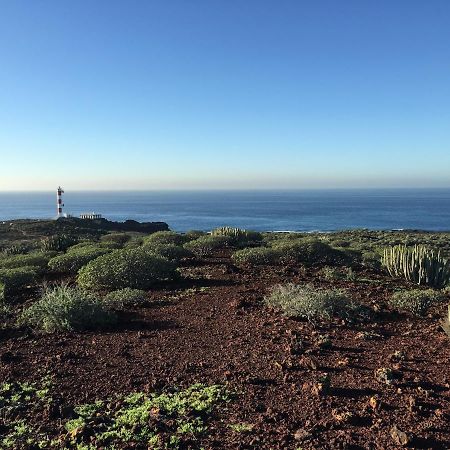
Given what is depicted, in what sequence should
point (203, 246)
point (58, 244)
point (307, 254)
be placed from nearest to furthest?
point (307, 254) → point (203, 246) → point (58, 244)

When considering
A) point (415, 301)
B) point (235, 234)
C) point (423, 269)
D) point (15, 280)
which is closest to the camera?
point (415, 301)

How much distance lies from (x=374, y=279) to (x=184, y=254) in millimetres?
5376

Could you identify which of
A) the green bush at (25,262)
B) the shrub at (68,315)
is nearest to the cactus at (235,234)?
the green bush at (25,262)

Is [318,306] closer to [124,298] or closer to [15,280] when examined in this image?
[124,298]

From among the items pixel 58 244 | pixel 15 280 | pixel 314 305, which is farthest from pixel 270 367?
pixel 58 244

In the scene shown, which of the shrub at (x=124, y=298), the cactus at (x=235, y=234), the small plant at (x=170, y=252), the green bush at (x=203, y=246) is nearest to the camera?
the shrub at (x=124, y=298)

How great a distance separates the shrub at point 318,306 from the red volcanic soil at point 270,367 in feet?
0.68

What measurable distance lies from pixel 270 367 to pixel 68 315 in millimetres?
3316

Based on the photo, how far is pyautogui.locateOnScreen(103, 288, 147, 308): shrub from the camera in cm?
768

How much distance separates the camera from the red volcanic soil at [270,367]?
11.9 feet

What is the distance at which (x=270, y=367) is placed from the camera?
490 cm

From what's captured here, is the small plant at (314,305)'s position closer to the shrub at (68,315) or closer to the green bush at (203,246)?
the shrub at (68,315)

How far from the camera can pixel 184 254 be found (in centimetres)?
1288

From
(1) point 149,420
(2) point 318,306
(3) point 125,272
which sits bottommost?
(1) point 149,420
